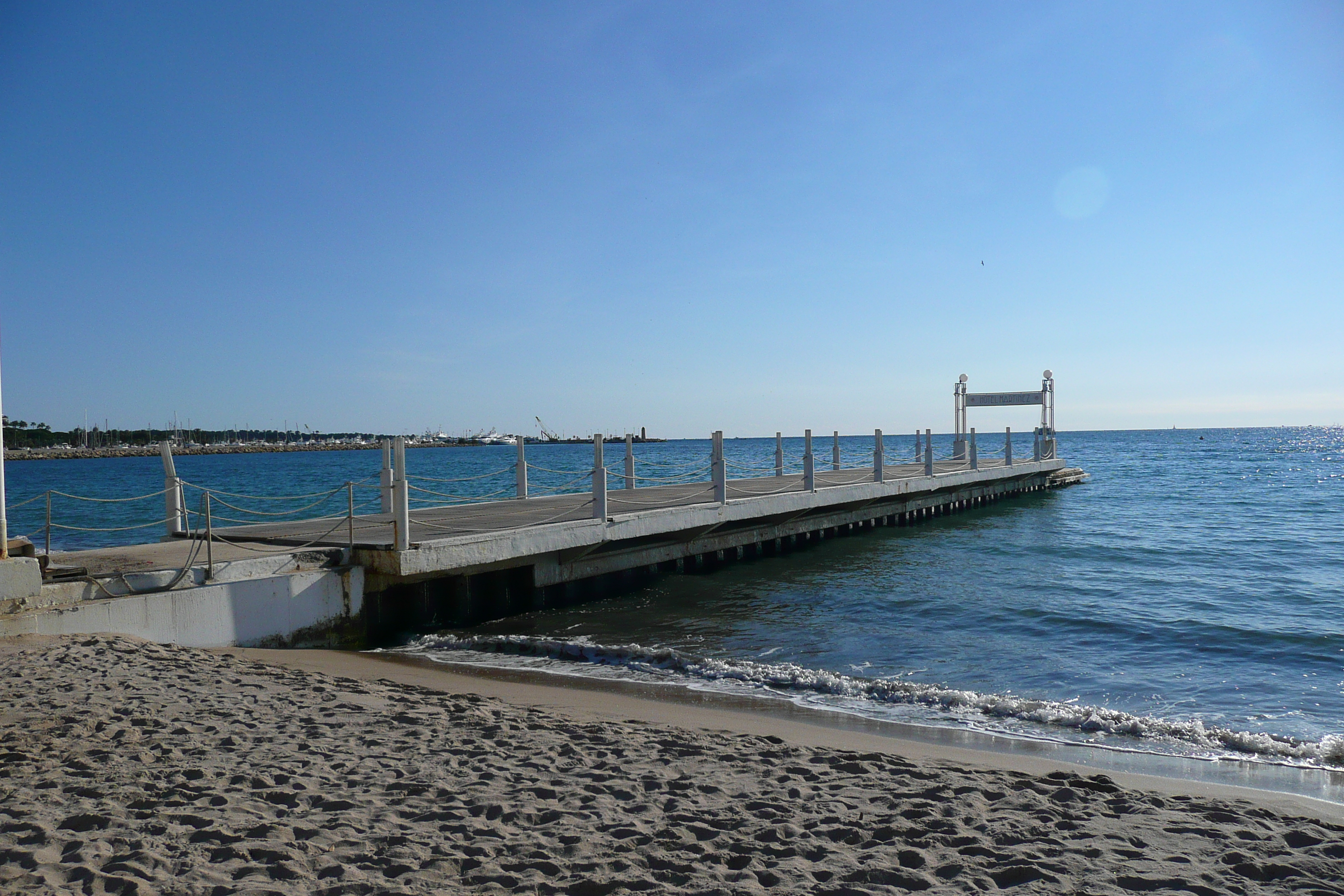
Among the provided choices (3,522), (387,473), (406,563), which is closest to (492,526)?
(387,473)

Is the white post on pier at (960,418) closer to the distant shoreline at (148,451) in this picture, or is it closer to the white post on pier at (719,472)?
the white post on pier at (719,472)

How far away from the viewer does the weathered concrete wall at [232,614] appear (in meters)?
8.20

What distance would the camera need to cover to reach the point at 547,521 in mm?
12953

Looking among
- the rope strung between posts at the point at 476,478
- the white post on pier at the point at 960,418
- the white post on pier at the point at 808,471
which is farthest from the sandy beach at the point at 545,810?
the white post on pier at the point at 960,418

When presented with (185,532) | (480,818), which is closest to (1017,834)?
(480,818)

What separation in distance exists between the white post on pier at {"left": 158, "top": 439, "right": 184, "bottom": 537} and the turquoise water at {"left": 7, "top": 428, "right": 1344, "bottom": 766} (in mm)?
4364

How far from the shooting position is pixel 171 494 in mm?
12234

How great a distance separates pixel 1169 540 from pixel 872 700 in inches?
699

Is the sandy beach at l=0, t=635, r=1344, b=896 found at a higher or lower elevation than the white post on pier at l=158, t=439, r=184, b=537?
lower

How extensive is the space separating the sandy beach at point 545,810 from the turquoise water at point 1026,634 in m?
1.83

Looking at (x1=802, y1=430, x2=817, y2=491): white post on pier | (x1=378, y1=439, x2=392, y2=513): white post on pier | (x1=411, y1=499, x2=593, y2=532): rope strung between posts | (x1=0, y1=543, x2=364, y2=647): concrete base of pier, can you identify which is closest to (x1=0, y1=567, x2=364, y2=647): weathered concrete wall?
(x1=0, y1=543, x2=364, y2=647): concrete base of pier

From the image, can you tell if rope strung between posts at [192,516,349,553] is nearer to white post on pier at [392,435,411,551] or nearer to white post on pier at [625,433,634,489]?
white post on pier at [392,435,411,551]

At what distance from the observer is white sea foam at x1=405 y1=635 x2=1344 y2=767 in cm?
718

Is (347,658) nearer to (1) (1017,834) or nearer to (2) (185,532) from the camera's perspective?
(2) (185,532)
